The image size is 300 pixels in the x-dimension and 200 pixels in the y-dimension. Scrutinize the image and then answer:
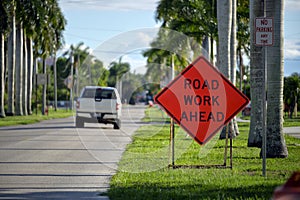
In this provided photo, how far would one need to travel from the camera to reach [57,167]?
1507 centimetres

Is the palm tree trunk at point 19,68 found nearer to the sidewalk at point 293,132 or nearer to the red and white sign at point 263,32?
the sidewalk at point 293,132

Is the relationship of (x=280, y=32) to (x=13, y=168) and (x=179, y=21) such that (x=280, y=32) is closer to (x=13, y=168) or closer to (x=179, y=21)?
(x=13, y=168)

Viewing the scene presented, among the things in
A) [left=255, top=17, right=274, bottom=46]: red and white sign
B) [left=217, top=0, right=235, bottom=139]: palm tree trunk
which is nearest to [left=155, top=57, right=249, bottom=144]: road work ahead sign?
[left=255, top=17, right=274, bottom=46]: red and white sign

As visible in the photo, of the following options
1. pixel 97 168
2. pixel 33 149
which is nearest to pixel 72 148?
pixel 33 149

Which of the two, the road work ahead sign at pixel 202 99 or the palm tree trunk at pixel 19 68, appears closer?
the road work ahead sign at pixel 202 99

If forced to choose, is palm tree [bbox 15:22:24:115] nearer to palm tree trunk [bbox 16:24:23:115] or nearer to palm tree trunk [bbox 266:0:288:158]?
palm tree trunk [bbox 16:24:23:115]

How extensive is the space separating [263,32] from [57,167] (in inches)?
234

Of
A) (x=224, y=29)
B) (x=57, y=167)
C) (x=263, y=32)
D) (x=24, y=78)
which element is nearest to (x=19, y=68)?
(x=24, y=78)

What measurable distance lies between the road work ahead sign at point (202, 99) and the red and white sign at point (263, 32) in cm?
141

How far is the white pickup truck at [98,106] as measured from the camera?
101 feet

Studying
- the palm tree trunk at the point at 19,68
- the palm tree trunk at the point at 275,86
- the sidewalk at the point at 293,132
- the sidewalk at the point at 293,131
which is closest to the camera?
the palm tree trunk at the point at 275,86

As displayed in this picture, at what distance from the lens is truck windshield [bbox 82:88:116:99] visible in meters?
31.5

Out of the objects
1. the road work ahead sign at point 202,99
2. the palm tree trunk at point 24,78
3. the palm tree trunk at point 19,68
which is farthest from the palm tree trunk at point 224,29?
the palm tree trunk at point 24,78

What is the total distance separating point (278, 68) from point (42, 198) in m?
7.83
